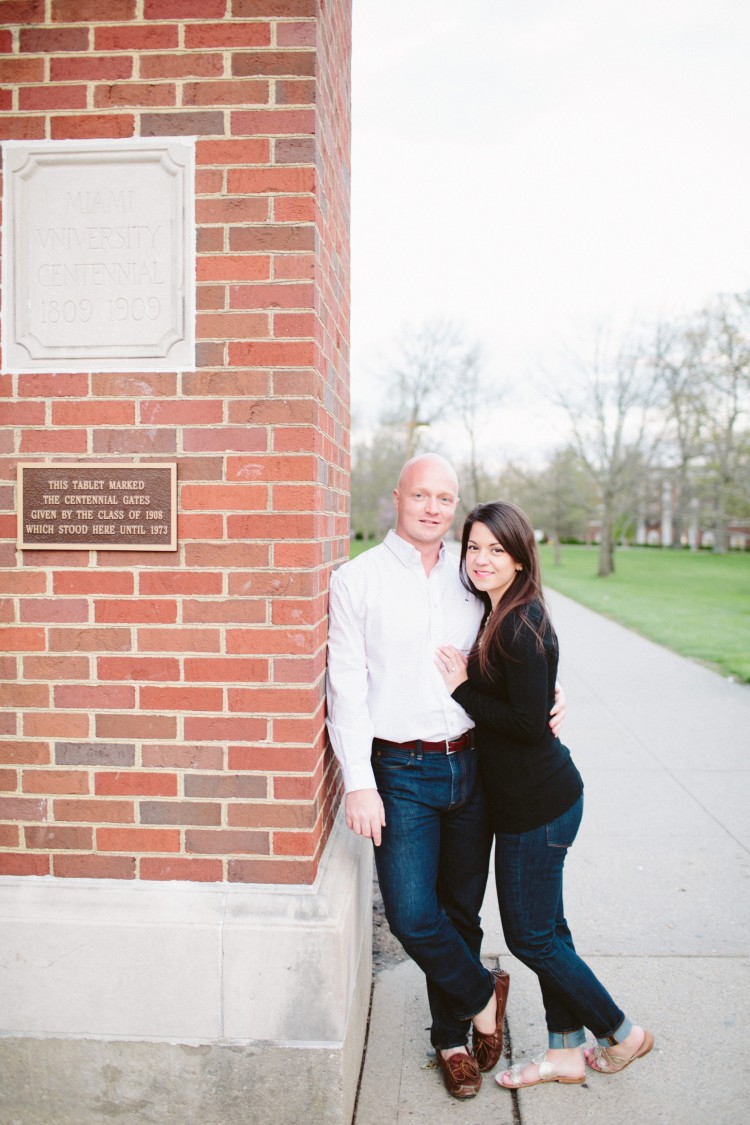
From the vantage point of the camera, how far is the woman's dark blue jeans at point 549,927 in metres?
2.88

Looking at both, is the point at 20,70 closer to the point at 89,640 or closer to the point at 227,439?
the point at 227,439

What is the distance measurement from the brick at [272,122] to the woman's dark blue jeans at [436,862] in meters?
1.93

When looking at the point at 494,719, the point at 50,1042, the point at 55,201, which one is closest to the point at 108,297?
the point at 55,201

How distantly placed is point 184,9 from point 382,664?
2.08m

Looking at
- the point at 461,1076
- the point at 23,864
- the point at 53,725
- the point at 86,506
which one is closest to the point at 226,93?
the point at 86,506

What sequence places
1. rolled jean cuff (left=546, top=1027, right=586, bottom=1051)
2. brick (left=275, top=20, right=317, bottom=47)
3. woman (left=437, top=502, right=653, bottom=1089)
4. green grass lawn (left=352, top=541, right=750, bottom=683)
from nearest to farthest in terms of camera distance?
brick (left=275, top=20, right=317, bottom=47), woman (left=437, top=502, right=653, bottom=1089), rolled jean cuff (left=546, top=1027, right=586, bottom=1051), green grass lawn (left=352, top=541, right=750, bottom=683)

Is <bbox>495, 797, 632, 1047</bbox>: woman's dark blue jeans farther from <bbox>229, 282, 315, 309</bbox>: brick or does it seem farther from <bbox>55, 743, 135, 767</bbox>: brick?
<bbox>229, 282, 315, 309</bbox>: brick

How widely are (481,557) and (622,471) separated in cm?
3448

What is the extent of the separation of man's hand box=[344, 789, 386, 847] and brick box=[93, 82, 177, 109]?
7.15ft

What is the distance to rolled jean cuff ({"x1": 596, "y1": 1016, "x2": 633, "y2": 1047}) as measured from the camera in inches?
119

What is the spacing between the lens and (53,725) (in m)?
2.71

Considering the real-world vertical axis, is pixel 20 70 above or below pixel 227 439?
above

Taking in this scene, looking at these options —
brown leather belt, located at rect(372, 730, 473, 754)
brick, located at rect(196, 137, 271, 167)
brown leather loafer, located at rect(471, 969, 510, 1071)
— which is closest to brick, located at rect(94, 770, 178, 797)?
brown leather belt, located at rect(372, 730, 473, 754)

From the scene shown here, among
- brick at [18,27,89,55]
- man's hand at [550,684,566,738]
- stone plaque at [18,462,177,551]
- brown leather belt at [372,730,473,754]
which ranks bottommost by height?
brown leather belt at [372,730,473,754]
